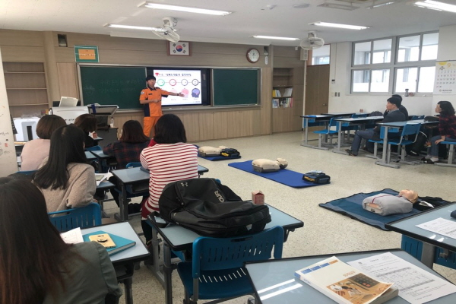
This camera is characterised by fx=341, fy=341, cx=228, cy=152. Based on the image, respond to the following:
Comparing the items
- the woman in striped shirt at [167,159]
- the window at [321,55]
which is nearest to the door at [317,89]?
the window at [321,55]

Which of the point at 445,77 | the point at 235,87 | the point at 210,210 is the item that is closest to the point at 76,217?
the point at 210,210

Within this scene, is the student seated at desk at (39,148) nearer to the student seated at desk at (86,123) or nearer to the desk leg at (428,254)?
the student seated at desk at (86,123)

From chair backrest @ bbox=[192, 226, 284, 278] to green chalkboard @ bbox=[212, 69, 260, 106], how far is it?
777 centimetres

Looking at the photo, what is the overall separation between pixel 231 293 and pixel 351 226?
2.29m

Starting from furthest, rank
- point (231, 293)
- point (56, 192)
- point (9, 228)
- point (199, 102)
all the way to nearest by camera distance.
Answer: point (199, 102)
point (56, 192)
point (231, 293)
point (9, 228)

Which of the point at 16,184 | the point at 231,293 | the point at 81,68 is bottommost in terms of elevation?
the point at 231,293

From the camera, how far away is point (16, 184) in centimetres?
97

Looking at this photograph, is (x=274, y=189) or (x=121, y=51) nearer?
(x=274, y=189)

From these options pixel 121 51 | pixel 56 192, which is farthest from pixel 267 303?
pixel 121 51

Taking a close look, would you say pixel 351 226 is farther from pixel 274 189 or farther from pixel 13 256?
pixel 13 256

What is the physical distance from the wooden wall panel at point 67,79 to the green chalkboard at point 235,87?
3.44m

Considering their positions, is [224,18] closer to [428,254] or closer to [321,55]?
[428,254]

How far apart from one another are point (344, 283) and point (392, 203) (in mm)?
2923

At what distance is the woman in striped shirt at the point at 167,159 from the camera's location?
2.62 metres
